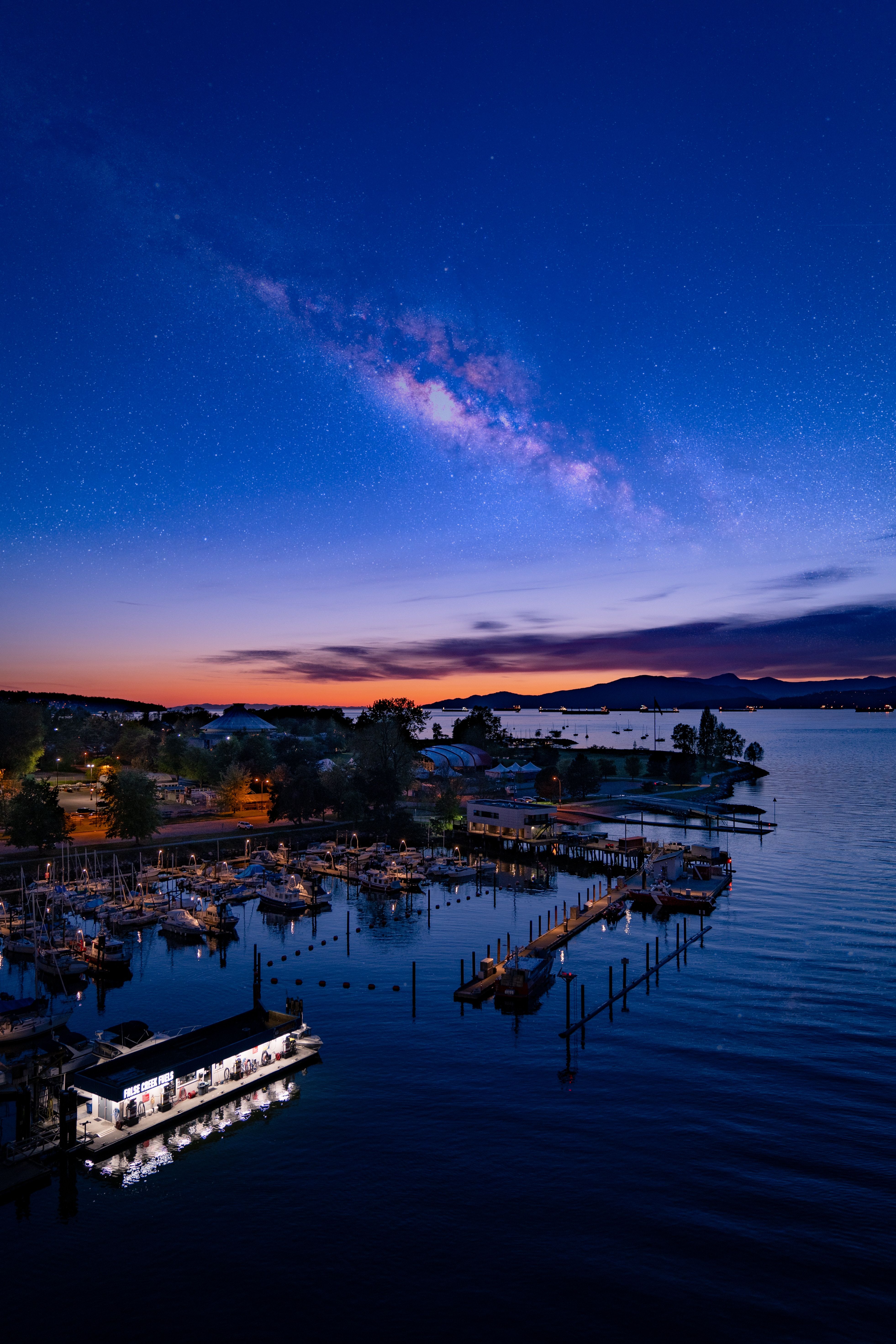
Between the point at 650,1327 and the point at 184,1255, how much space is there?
52.4ft

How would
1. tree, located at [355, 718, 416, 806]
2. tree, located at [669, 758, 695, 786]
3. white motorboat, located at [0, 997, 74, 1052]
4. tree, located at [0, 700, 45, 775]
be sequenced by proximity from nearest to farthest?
1. white motorboat, located at [0, 997, 74, 1052]
2. tree, located at [355, 718, 416, 806]
3. tree, located at [0, 700, 45, 775]
4. tree, located at [669, 758, 695, 786]

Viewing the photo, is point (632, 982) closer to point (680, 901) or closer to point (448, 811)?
point (680, 901)

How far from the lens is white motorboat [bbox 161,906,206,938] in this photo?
6956cm

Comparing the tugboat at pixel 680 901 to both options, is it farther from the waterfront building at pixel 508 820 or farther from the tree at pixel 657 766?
the tree at pixel 657 766

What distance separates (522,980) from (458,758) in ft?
445

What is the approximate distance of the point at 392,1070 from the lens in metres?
42.1

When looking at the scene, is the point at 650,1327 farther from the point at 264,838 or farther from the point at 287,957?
the point at 264,838

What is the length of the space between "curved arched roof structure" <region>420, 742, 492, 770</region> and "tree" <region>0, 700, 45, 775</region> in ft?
263

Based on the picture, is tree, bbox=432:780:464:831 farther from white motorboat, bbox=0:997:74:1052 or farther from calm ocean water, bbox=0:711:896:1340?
white motorboat, bbox=0:997:74:1052

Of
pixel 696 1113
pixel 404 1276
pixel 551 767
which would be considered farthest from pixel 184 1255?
pixel 551 767

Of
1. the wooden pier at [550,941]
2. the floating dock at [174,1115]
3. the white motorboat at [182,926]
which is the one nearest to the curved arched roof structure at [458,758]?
the wooden pier at [550,941]

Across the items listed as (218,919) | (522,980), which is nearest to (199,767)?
(218,919)

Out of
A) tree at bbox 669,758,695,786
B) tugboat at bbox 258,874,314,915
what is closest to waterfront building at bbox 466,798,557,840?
tugboat at bbox 258,874,314,915

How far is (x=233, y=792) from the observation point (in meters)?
121
